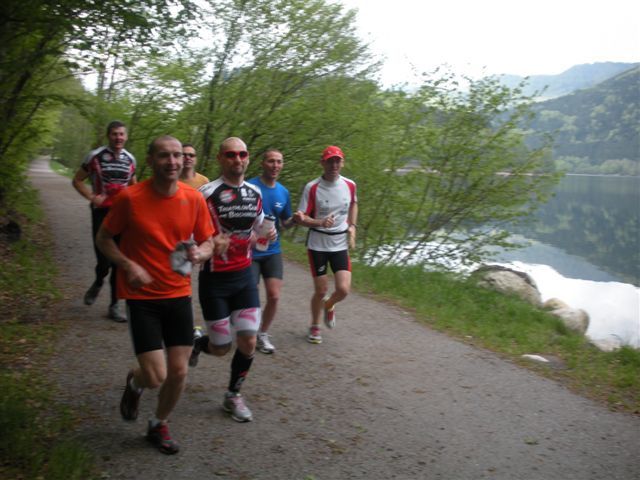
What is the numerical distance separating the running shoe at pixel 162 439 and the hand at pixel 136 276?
115cm

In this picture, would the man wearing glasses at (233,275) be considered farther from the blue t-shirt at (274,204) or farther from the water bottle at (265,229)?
the blue t-shirt at (274,204)

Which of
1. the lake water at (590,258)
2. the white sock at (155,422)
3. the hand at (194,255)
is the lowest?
the lake water at (590,258)

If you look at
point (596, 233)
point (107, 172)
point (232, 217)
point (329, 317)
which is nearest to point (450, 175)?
point (329, 317)

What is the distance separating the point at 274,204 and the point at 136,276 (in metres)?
2.70

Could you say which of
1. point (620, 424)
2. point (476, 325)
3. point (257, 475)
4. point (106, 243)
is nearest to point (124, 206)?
point (106, 243)

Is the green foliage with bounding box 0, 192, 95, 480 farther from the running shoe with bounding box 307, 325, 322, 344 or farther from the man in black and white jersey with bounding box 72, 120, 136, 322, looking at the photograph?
the running shoe with bounding box 307, 325, 322, 344

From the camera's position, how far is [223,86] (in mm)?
15211

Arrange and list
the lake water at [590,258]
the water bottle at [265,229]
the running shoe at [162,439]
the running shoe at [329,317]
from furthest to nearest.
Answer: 1. the lake water at [590,258]
2. the running shoe at [329,317]
3. the water bottle at [265,229]
4. the running shoe at [162,439]

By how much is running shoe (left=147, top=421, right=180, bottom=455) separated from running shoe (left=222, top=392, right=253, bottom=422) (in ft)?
2.31

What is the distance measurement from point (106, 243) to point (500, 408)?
13.2 ft

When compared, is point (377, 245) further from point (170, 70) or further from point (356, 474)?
point (356, 474)

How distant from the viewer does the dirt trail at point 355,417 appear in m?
4.31

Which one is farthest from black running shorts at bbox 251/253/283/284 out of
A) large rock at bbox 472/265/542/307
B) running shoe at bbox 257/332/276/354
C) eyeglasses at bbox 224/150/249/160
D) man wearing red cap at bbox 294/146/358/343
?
large rock at bbox 472/265/542/307

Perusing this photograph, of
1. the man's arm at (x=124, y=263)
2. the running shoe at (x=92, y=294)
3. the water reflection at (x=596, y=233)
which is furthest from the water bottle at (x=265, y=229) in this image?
the water reflection at (x=596, y=233)
